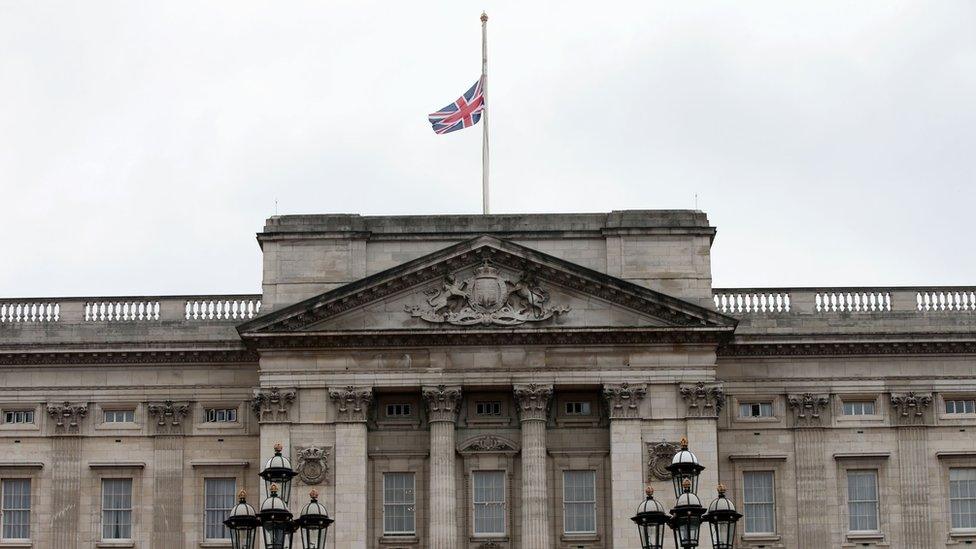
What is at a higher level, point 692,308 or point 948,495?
point 692,308

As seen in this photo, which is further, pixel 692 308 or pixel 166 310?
pixel 166 310

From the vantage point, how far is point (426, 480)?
58.8 meters

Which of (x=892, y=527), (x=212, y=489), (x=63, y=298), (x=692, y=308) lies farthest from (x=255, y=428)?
(x=892, y=527)

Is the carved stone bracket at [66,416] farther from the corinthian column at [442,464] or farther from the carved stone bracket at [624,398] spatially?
the carved stone bracket at [624,398]

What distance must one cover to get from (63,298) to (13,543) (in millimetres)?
7880

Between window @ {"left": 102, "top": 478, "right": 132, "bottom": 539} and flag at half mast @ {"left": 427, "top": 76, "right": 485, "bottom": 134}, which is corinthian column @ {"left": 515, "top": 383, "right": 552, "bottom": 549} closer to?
flag at half mast @ {"left": 427, "top": 76, "right": 485, "bottom": 134}

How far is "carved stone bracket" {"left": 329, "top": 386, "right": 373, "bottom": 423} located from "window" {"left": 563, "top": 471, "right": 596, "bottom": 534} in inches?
252

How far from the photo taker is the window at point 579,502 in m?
58.7

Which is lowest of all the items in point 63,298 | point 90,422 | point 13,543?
point 13,543

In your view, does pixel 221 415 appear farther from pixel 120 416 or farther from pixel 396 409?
pixel 396 409

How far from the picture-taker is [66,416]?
60656 millimetres

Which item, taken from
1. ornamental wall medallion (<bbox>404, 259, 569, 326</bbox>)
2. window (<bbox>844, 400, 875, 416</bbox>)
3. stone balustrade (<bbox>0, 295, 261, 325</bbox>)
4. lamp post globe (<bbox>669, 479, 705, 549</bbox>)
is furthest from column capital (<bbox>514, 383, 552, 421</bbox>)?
lamp post globe (<bbox>669, 479, 705, 549</bbox>)

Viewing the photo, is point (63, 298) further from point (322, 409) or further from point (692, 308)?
point (692, 308)

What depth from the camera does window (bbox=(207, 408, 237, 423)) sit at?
60.9 meters
